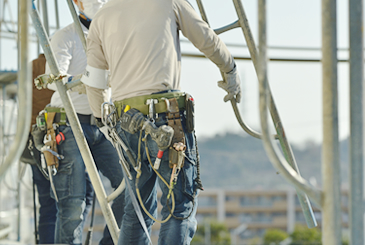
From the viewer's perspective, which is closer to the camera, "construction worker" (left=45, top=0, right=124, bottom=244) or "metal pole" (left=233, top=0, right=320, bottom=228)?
"metal pole" (left=233, top=0, right=320, bottom=228)

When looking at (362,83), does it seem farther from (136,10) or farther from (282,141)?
(136,10)

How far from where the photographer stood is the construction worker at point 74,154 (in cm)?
244

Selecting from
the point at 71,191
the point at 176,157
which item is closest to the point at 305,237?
the point at 71,191

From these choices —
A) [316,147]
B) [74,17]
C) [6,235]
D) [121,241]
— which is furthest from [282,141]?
Result: [316,147]

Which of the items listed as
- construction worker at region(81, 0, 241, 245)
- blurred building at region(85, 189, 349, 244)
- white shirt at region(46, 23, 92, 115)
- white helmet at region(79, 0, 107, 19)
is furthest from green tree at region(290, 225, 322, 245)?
construction worker at region(81, 0, 241, 245)

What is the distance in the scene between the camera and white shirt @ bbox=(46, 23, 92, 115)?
248 centimetres

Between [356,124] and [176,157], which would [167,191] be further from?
[356,124]

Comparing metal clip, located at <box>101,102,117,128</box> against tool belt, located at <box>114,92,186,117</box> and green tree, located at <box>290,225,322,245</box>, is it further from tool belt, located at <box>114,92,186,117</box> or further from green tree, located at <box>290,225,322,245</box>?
green tree, located at <box>290,225,322,245</box>

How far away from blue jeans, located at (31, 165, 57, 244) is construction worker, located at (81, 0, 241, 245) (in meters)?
1.03

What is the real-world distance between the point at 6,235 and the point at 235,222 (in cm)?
7397

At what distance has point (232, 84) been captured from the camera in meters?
2.06

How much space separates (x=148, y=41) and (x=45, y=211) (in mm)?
1521

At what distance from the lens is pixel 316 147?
116m

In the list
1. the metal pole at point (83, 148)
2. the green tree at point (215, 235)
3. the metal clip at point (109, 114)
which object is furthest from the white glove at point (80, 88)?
the green tree at point (215, 235)
